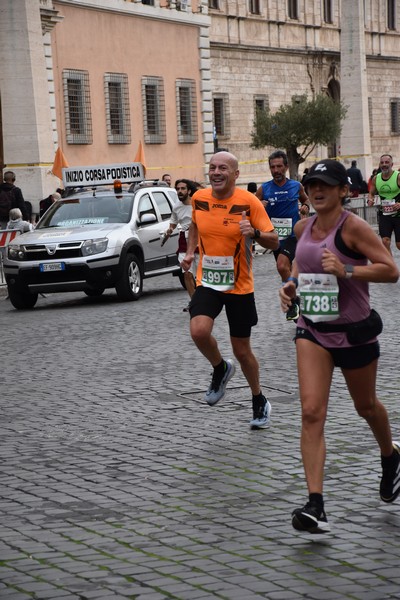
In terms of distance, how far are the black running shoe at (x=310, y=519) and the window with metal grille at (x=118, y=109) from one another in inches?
1399

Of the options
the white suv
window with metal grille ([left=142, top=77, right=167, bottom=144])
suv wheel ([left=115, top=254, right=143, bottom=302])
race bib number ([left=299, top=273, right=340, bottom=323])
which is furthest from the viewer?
window with metal grille ([left=142, top=77, right=167, bottom=144])

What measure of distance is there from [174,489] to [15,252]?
45.6ft

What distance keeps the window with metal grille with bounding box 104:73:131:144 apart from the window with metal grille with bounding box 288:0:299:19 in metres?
18.2

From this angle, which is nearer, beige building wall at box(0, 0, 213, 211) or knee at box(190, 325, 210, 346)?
knee at box(190, 325, 210, 346)

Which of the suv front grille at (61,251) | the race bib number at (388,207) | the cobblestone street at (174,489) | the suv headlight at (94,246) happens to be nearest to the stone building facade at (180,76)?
the race bib number at (388,207)

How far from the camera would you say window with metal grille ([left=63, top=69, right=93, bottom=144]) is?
1549 inches

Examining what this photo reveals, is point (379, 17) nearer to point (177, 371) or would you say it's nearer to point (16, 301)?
point (16, 301)

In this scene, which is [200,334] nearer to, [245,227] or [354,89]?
[245,227]

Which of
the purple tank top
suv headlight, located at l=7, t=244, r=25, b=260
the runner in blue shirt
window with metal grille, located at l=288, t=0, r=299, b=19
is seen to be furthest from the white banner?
window with metal grille, located at l=288, t=0, r=299, b=19

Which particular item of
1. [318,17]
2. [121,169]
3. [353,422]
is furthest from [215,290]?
[318,17]

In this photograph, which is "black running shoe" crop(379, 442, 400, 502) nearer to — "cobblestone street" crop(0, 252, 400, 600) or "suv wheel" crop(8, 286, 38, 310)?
"cobblestone street" crop(0, 252, 400, 600)

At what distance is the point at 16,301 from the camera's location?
845 inches

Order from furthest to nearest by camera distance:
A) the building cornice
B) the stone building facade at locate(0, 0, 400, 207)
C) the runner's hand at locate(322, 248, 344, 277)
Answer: the building cornice, the stone building facade at locate(0, 0, 400, 207), the runner's hand at locate(322, 248, 344, 277)

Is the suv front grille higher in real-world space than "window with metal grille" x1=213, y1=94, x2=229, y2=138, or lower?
lower
